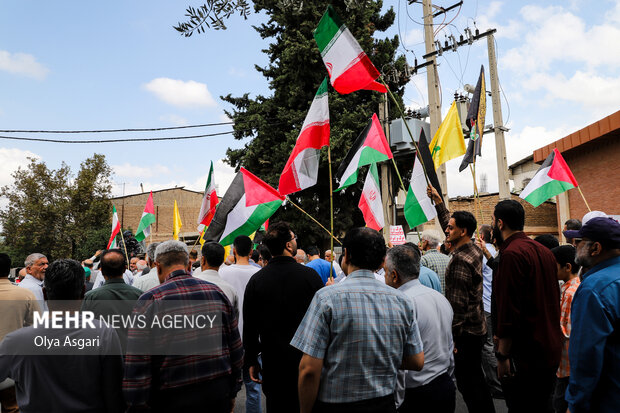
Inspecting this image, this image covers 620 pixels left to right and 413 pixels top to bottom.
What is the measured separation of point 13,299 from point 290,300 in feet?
9.46

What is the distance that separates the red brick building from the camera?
1330 cm

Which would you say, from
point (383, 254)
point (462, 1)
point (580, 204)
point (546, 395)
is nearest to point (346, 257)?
point (383, 254)

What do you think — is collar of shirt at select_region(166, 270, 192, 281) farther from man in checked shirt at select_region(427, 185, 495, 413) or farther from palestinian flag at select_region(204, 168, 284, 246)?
palestinian flag at select_region(204, 168, 284, 246)

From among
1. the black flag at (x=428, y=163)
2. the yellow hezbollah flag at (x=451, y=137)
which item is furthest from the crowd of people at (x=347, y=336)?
the yellow hezbollah flag at (x=451, y=137)

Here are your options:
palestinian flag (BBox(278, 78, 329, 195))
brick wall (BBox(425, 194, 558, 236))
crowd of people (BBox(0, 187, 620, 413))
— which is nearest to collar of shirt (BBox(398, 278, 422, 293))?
crowd of people (BBox(0, 187, 620, 413))

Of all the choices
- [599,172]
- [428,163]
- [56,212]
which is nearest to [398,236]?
[428,163]

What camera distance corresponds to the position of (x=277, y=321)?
3.48 meters

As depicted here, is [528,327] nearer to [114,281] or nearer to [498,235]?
[498,235]

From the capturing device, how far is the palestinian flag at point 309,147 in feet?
20.3

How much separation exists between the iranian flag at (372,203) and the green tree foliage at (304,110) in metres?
9.87

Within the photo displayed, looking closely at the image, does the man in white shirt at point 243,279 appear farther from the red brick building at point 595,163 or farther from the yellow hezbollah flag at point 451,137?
the red brick building at point 595,163

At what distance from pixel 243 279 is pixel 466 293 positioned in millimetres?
2387

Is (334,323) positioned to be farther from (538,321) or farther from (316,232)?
(316,232)

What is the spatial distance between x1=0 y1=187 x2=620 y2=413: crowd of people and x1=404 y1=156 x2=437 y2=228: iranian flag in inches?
127
